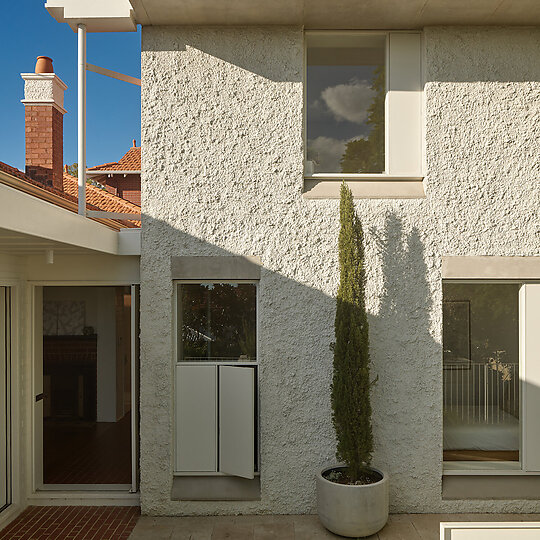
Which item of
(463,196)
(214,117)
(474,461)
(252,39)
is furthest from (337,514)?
(252,39)

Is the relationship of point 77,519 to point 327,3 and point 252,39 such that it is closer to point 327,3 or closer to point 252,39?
point 252,39

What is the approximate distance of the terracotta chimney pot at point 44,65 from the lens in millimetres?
9797

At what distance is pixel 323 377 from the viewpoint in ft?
21.6

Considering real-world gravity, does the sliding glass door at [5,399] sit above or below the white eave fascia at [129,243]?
below

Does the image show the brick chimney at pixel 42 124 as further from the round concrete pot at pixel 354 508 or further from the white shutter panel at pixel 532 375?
the white shutter panel at pixel 532 375

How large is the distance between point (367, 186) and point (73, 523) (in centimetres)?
560

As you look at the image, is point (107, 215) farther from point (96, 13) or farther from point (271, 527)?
point (271, 527)

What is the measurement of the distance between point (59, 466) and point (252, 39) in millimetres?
6921

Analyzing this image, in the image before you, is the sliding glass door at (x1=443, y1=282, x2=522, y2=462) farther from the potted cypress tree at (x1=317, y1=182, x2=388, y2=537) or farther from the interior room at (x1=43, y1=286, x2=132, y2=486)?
the interior room at (x1=43, y1=286, x2=132, y2=486)

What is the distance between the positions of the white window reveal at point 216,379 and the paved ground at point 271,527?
1.87ft

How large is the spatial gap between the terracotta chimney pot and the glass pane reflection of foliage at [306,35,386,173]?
5.66m

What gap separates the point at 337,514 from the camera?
5.90 m

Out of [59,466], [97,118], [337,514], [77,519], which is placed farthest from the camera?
[97,118]

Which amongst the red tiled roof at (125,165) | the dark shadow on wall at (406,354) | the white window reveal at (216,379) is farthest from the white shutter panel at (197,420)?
the red tiled roof at (125,165)
